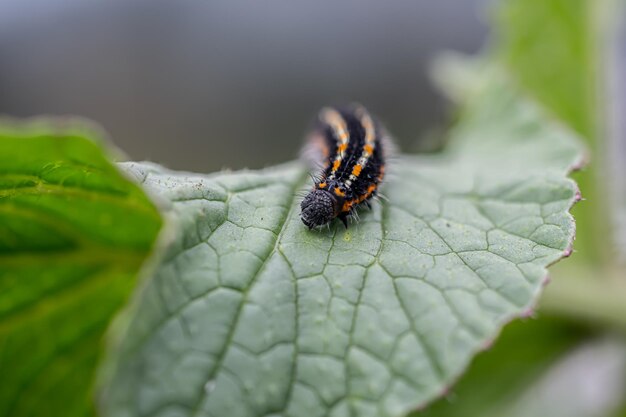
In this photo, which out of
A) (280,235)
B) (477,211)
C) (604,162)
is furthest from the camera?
(604,162)

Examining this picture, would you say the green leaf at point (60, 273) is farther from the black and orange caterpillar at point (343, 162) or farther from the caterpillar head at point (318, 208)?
the black and orange caterpillar at point (343, 162)

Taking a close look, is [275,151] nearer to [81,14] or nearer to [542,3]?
[81,14]


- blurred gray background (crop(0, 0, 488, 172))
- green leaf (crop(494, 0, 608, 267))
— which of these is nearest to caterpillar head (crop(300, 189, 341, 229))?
green leaf (crop(494, 0, 608, 267))

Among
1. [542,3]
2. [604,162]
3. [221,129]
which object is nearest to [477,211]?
[604,162]

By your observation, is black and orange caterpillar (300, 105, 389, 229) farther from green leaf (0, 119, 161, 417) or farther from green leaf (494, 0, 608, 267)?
green leaf (494, 0, 608, 267)

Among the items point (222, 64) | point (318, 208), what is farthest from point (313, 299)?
point (222, 64)

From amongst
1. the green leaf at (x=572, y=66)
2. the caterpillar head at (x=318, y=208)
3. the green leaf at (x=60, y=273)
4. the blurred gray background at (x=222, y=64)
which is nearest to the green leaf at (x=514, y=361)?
the green leaf at (x=572, y=66)
